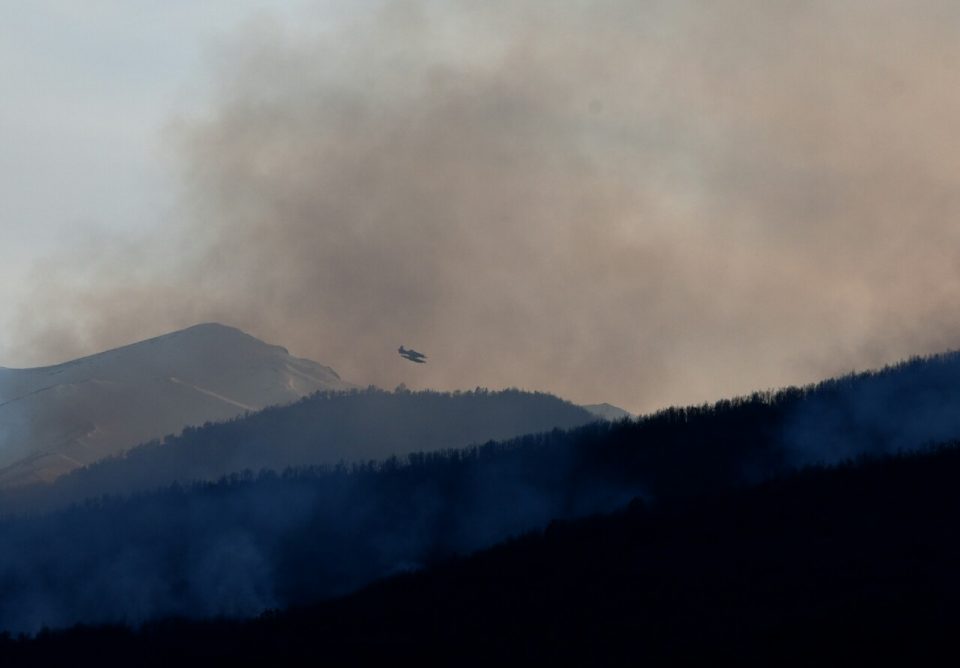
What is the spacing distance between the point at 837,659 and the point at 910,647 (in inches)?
300

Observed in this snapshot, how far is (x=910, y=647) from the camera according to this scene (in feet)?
641

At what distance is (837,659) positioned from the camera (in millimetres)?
197625
